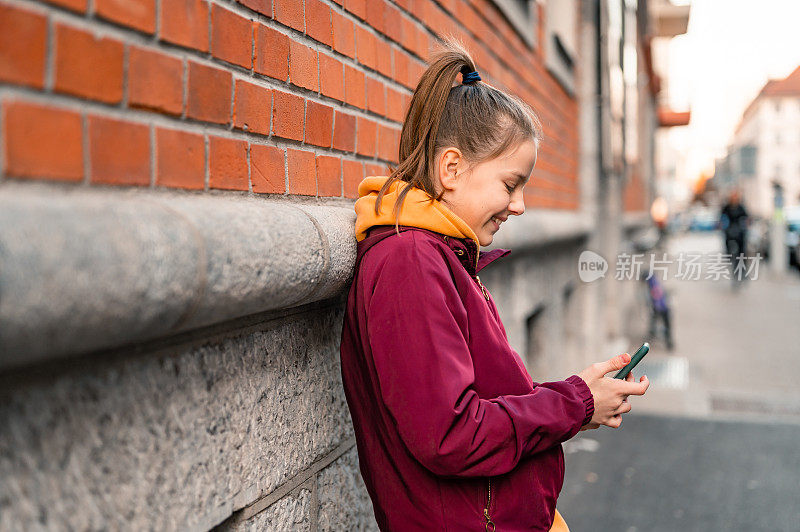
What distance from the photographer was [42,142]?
0.95 m

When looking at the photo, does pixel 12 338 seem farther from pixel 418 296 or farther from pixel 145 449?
pixel 418 296

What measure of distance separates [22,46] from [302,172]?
86cm

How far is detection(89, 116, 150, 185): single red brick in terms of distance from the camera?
3.47ft

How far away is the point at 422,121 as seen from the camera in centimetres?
167

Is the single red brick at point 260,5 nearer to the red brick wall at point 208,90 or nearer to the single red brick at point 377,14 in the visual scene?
the red brick wall at point 208,90

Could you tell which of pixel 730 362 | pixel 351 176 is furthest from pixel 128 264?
pixel 730 362

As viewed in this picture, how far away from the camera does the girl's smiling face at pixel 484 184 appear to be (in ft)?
5.29

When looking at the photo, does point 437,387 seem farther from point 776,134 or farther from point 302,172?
point 776,134

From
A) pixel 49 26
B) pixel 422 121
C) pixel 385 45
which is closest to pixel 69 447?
pixel 49 26

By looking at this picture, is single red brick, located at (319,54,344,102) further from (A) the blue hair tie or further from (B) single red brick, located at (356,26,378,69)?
(A) the blue hair tie

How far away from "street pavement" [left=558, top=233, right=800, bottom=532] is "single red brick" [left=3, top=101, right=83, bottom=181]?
11.5 ft

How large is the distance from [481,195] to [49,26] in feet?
2.93

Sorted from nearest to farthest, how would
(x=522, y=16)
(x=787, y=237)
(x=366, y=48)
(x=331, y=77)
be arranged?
1. (x=331, y=77)
2. (x=366, y=48)
3. (x=522, y=16)
4. (x=787, y=237)

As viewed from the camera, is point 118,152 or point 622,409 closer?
Answer: point 118,152
